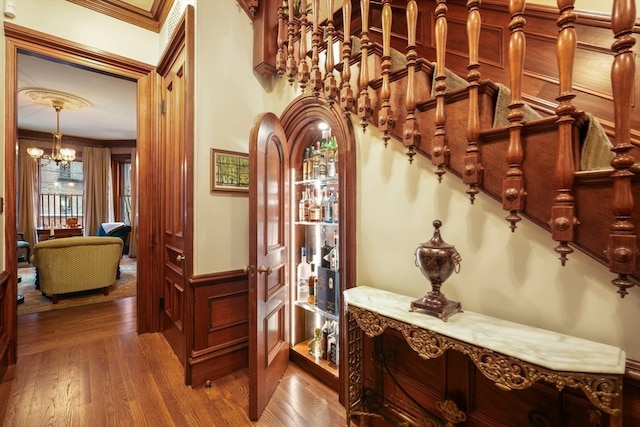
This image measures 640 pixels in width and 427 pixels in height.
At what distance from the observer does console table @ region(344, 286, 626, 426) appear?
0.76 meters

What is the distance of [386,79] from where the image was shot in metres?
1.32

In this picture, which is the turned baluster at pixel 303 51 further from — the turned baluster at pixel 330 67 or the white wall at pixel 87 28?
the white wall at pixel 87 28

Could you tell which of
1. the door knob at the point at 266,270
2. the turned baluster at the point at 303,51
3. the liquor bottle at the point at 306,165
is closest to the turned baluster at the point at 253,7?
the turned baluster at the point at 303,51

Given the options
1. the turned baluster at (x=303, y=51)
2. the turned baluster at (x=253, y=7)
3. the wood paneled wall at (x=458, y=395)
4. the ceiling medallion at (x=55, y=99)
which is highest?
the ceiling medallion at (x=55, y=99)

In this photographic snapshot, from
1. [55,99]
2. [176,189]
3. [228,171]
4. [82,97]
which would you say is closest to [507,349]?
[228,171]

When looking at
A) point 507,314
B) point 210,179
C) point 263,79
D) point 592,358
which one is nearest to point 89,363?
point 210,179

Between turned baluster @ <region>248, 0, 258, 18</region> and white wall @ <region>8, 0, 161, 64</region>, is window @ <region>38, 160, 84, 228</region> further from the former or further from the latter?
turned baluster @ <region>248, 0, 258, 18</region>

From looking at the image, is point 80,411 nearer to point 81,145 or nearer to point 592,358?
point 592,358

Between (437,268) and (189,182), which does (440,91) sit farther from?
(189,182)

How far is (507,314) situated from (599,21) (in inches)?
76.3

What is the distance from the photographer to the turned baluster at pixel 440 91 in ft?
3.69

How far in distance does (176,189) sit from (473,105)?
229 centimetres

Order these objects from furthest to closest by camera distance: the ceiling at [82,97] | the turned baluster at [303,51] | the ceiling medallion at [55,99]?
the ceiling medallion at [55,99] < the ceiling at [82,97] < the turned baluster at [303,51]

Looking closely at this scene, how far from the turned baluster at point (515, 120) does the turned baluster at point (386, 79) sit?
1.63ft
